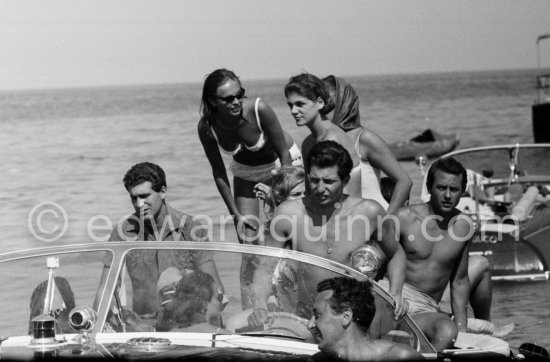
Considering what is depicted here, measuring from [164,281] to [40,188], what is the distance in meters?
23.8

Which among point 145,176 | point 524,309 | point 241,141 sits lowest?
point 524,309

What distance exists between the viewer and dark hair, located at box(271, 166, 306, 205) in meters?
6.54

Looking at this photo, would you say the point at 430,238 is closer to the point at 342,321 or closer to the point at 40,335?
the point at 342,321

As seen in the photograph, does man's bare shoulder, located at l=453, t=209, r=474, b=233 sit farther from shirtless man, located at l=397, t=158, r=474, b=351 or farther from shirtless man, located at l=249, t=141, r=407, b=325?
shirtless man, located at l=249, t=141, r=407, b=325

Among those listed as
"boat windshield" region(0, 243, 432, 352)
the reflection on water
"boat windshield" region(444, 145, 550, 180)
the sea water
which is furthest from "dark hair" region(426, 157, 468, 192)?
"boat windshield" region(444, 145, 550, 180)

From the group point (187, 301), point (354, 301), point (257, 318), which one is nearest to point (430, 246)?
point (257, 318)

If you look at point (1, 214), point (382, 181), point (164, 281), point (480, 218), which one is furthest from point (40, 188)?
point (164, 281)

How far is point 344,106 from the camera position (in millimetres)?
7055

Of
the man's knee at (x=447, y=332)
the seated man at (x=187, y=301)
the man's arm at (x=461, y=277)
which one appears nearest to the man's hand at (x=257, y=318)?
the seated man at (x=187, y=301)

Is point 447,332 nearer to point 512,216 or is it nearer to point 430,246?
point 430,246

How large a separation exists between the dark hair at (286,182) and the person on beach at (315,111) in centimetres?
24

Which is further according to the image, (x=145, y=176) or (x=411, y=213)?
(x=411, y=213)

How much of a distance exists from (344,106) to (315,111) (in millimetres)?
306

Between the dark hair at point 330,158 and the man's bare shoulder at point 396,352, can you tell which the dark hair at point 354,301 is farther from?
the dark hair at point 330,158
